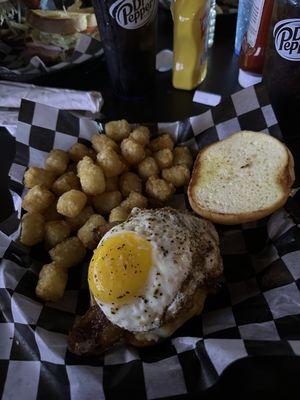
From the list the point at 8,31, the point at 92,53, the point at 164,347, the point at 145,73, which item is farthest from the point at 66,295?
the point at 8,31

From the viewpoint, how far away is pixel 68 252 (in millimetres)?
1151

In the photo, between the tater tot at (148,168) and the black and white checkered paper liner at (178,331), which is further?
the tater tot at (148,168)

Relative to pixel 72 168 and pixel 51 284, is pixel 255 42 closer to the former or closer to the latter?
pixel 72 168

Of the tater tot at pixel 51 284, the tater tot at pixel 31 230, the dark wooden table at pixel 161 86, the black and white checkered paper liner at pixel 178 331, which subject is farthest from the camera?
the dark wooden table at pixel 161 86

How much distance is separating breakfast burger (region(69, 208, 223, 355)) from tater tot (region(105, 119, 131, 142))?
1.55ft

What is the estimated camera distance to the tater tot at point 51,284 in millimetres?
1047

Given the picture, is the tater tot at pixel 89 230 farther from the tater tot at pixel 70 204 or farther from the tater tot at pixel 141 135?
the tater tot at pixel 141 135

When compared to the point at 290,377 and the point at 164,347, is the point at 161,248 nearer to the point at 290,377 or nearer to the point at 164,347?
the point at 164,347

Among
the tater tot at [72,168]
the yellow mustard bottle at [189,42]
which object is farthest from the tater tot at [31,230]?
the yellow mustard bottle at [189,42]

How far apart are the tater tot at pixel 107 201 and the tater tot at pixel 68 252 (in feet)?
0.50

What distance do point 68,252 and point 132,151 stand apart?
396 millimetres

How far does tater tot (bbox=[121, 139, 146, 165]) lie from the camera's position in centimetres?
132

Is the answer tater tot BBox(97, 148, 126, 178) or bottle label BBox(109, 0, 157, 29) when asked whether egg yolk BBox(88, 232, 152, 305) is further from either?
bottle label BBox(109, 0, 157, 29)

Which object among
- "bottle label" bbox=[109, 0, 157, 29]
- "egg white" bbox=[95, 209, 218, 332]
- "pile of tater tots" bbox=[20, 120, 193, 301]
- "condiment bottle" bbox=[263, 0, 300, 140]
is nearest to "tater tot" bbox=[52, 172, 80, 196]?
"pile of tater tots" bbox=[20, 120, 193, 301]
